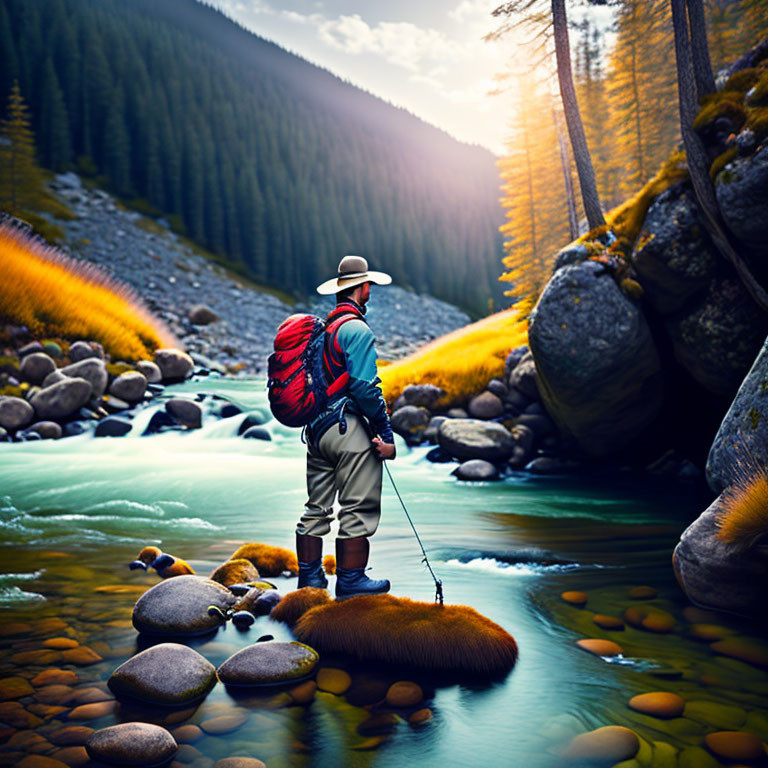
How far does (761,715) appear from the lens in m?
3.30

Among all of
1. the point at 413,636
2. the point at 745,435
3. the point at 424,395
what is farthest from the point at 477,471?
the point at 413,636

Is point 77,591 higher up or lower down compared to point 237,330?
lower down

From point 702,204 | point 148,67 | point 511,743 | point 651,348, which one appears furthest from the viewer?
point 148,67

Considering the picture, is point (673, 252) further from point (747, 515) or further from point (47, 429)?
point (47, 429)

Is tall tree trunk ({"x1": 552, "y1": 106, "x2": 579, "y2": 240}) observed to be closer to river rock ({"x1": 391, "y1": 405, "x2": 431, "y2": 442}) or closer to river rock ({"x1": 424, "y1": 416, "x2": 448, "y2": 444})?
river rock ({"x1": 391, "y1": 405, "x2": 431, "y2": 442})

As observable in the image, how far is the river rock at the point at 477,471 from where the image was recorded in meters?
11.4

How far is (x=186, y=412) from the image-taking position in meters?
15.4

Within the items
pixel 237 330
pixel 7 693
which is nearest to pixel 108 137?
pixel 237 330

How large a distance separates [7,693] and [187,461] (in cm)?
927

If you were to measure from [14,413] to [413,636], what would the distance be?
12609 millimetres

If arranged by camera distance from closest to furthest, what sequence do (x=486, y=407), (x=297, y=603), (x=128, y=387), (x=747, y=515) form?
(x=747, y=515)
(x=297, y=603)
(x=486, y=407)
(x=128, y=387)

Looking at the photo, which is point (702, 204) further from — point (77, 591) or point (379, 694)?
point (77, 591)

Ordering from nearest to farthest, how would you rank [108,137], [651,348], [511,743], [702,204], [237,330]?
[511,743] < [702,204] < [651,348] < [237,330] < [108,137]

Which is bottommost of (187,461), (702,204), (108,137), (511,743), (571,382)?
(511,743)
